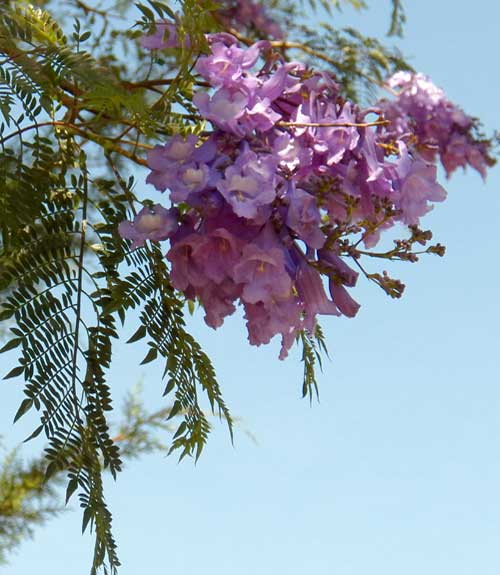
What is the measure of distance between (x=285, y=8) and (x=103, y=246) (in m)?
2.30

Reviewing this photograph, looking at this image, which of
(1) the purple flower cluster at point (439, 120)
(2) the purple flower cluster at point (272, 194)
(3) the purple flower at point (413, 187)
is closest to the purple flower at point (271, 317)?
(2) the purple flower cluster at point (272, 194)

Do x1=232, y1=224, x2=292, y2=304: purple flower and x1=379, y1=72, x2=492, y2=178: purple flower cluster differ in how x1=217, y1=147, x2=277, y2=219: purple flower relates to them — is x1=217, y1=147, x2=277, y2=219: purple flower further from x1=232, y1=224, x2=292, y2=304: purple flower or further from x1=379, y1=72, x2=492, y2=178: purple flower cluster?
x1=379, y1=72, x2=492, y2=178: purple flower cluster

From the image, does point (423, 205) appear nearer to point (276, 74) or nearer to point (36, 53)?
point (276, 74)

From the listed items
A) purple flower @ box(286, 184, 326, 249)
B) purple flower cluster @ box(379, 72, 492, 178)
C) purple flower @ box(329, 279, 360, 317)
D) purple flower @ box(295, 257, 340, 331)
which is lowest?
purple flower @ box(295, 257, 340, 331)

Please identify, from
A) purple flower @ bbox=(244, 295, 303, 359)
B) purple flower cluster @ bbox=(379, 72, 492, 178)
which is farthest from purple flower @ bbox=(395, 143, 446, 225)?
purple flower cluster @ bbox=(379, 72, 492, 178)

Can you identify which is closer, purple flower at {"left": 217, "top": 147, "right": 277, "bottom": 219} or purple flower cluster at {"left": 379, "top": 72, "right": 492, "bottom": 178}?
purple flower at {"left": 217, "top": 147, "right": 277, "bottom": 219}

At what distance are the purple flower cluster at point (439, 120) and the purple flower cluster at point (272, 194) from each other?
2134 millimetres

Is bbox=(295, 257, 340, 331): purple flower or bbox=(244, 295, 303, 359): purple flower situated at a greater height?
bbox=(295, 257, 340, 331): purple flower

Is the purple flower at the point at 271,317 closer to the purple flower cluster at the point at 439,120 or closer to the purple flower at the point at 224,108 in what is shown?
the purple flower at the point at 224,108

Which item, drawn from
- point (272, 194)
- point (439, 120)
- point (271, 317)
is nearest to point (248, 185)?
point (272, 194)

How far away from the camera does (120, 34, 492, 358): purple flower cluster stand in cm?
81

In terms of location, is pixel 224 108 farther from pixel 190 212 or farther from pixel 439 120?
pixel 439 120

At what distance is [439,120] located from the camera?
308 cm

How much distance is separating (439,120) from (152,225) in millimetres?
2382
